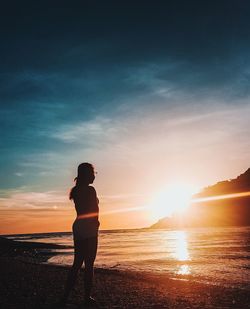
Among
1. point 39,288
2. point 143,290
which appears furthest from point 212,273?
point 39,288

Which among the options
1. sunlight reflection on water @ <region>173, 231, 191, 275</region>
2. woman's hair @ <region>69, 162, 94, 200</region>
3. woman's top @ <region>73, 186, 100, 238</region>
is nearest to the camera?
woman's top @ <region>73, 186, 100, 238</region>

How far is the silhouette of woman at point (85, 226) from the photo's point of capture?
689 centimetres

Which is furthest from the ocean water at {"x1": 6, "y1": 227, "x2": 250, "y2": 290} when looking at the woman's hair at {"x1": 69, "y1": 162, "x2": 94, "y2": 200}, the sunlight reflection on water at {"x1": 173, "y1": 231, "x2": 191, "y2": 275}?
the woman's hair at {"x1": 69, "y1": 162, "x2": 94, "y2": 200}

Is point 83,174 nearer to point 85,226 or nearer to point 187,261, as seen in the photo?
point 85,226

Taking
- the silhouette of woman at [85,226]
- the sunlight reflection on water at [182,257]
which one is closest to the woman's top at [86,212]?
the silhouette of woman at [85,226]

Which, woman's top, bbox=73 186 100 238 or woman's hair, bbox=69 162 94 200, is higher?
woman's hair, bbox=69 162 94 200

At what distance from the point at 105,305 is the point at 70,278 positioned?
3.40 ft

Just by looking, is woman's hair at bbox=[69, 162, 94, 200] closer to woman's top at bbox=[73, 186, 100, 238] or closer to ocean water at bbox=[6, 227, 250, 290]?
woman's top at bbox=[73, 186, 100, 238]

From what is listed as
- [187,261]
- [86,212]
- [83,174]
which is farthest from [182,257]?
[83,174]

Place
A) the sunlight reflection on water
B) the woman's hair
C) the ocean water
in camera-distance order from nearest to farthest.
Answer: the woman's hair
the ocean water
the sunlight reflection on water

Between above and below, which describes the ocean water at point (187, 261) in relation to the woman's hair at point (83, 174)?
below

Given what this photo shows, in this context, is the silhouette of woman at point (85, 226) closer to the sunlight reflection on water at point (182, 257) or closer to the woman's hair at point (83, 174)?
the woman's hair at point (83, 174)

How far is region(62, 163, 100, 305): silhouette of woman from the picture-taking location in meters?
6.89

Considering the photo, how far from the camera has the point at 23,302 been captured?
296 inches
